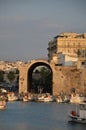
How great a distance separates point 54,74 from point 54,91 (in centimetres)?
212

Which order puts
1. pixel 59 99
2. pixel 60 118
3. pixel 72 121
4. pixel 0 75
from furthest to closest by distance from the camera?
pixel 0 75 → pixel 59 99 → pixel 60 118 → pixel 72 121

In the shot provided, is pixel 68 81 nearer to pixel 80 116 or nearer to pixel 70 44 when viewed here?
pixel 70 44

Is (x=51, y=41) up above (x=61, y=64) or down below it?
above

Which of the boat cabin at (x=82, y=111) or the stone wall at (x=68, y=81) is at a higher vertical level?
the stone wall at (x=68, y=81)

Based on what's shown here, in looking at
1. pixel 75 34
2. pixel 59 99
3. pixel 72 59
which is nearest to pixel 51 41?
pixel 75 34

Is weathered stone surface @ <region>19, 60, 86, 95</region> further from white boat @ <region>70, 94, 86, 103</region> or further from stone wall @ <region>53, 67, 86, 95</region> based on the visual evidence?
white boat @ <region>70, 94, 86, 103</region>

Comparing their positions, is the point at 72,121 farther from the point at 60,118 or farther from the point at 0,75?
the point at 0,75

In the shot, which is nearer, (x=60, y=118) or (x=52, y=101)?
(x=60, y=118)

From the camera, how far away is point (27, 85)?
2761 inches

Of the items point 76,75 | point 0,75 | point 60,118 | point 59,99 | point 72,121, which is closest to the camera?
point 72,121

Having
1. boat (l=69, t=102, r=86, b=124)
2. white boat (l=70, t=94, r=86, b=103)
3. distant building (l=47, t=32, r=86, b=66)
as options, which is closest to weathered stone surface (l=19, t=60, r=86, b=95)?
white boat (l=70, t=94, r=86, b=103)

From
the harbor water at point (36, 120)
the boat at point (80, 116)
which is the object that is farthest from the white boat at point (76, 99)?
the boat at point (80, 116)

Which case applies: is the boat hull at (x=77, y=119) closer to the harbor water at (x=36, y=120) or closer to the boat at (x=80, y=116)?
the boat at (x=80, y=116)

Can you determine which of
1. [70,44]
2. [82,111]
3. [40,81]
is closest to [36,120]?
[82,111]
